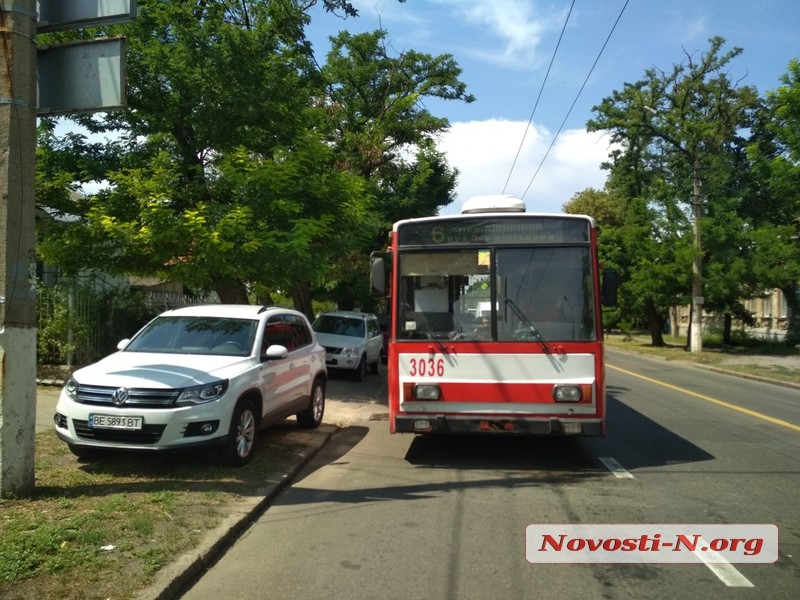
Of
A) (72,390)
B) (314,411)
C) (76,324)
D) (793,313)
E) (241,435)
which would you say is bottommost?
(314,411)

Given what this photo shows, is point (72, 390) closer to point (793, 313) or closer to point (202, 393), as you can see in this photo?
point (202, 393)

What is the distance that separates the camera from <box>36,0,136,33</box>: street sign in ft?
18.9

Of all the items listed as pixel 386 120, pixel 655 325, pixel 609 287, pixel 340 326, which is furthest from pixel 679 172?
pixel 609 287

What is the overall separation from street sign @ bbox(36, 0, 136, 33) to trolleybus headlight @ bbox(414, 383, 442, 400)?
181 inches

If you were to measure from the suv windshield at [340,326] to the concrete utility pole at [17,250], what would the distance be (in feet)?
41.2

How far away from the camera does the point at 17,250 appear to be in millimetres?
5523

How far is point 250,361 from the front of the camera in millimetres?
7727

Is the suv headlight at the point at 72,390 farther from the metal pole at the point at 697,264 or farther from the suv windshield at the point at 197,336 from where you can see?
the metal pole at the point at 697,264

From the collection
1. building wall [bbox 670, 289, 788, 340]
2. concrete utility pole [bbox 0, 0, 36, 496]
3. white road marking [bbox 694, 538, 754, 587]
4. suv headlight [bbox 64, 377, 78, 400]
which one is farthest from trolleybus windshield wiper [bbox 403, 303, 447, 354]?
building wall [bbox 670, 289, 788, 340]

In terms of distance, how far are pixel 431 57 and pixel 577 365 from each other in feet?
84.2

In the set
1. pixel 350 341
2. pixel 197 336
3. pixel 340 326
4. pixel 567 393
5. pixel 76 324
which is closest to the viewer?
pixel 567 393

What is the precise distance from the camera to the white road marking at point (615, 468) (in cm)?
725

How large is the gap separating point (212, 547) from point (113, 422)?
2.28m

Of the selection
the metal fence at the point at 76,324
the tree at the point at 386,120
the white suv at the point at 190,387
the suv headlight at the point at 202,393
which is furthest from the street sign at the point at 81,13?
the tree at the point at 386,120
